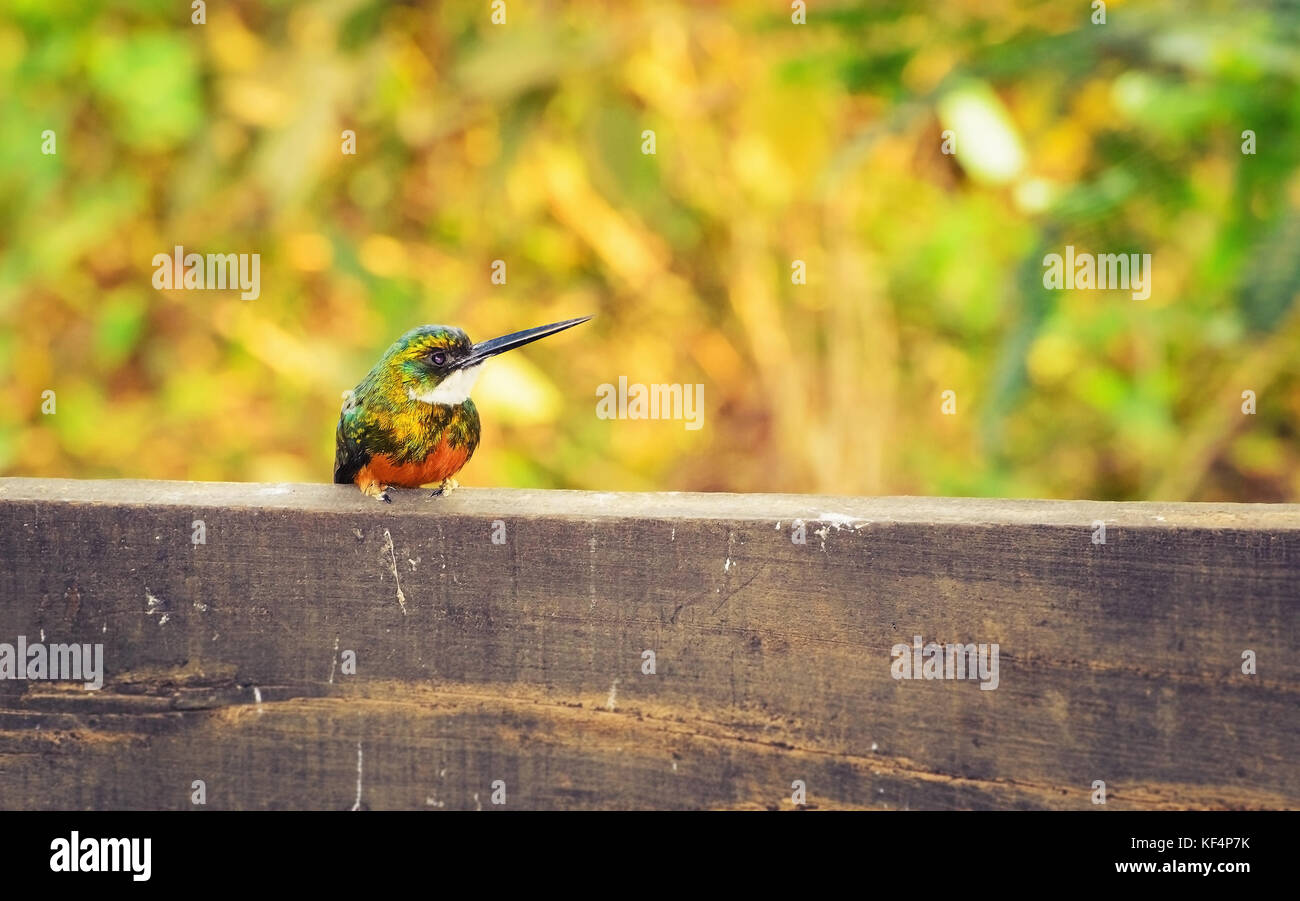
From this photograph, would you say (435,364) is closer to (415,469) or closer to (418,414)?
(418,414)

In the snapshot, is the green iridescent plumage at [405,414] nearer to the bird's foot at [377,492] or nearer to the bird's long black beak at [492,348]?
the bird's long black beak at [492,348]

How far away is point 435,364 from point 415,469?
20 cm

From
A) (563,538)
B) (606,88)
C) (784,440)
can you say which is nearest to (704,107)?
(606,88)

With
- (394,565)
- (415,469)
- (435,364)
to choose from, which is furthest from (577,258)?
(394,565)

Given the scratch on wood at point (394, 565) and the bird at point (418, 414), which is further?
the bird at point (418, 414)

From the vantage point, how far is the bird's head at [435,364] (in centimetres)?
172

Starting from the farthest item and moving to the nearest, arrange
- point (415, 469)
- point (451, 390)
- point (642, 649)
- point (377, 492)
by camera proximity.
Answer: point (451, 390) < point (415, 469) < point (377, 492) < point (642, 649)

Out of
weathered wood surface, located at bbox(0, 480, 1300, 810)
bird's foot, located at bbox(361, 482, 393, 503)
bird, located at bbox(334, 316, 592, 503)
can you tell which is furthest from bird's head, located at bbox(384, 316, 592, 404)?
weathered wood surface, located at bbox(0, 480, 1300, 810)

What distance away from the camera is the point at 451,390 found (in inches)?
68.2

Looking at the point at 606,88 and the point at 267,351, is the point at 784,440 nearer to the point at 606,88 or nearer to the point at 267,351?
the point at 606,88

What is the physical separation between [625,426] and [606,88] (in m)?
1.45

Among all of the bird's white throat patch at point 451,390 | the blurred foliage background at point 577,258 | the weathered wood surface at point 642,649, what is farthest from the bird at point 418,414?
the blurred foliage background at point 577,258

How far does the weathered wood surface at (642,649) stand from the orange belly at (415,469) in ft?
0.93

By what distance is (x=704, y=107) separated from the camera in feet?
14.0
